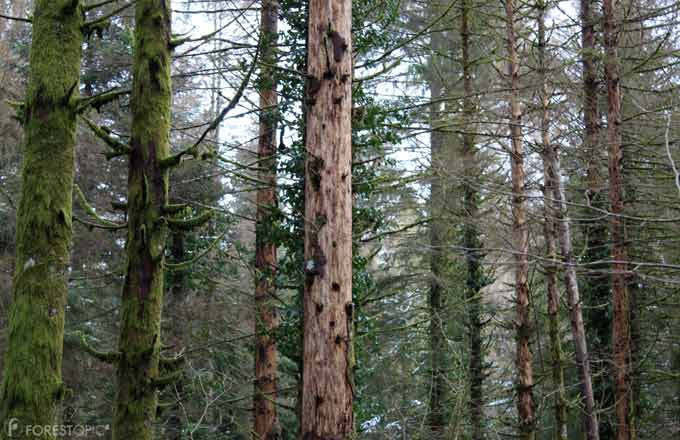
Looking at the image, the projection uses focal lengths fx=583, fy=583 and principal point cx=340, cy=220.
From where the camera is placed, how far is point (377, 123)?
24.7 feet

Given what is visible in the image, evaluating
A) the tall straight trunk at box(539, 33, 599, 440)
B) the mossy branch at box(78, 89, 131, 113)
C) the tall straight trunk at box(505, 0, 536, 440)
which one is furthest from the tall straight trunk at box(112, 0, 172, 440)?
the tall straight trunk at box(505, 0, 536, 440)

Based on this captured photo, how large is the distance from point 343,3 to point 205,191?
771 cm

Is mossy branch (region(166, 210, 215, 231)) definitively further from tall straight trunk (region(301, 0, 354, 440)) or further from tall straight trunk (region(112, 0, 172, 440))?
tall straight trunk (region(301, 0, 354, 440))

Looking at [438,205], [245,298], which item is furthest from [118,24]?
[438,205]

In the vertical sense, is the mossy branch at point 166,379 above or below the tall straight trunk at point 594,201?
below

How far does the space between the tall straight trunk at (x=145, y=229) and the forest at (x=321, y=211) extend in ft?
0.05

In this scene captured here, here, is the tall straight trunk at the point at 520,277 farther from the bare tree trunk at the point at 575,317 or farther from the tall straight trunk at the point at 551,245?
the bare tree trunk at the point at 575,317

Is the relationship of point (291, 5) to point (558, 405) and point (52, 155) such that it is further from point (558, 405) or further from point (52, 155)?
point (558, 405)

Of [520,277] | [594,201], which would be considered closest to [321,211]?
[594,201]

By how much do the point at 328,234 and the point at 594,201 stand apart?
3.17m

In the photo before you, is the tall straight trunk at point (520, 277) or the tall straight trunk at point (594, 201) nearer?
the tall straight trunk at point (594, 201)

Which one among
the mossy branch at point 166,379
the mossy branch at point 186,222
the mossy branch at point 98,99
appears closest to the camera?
the mossy branch at point 166,379

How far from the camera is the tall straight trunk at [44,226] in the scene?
343 centimetres


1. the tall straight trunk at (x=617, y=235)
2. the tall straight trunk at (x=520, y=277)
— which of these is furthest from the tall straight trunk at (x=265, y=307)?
the tall straight trunk at (x=617, y=235)
